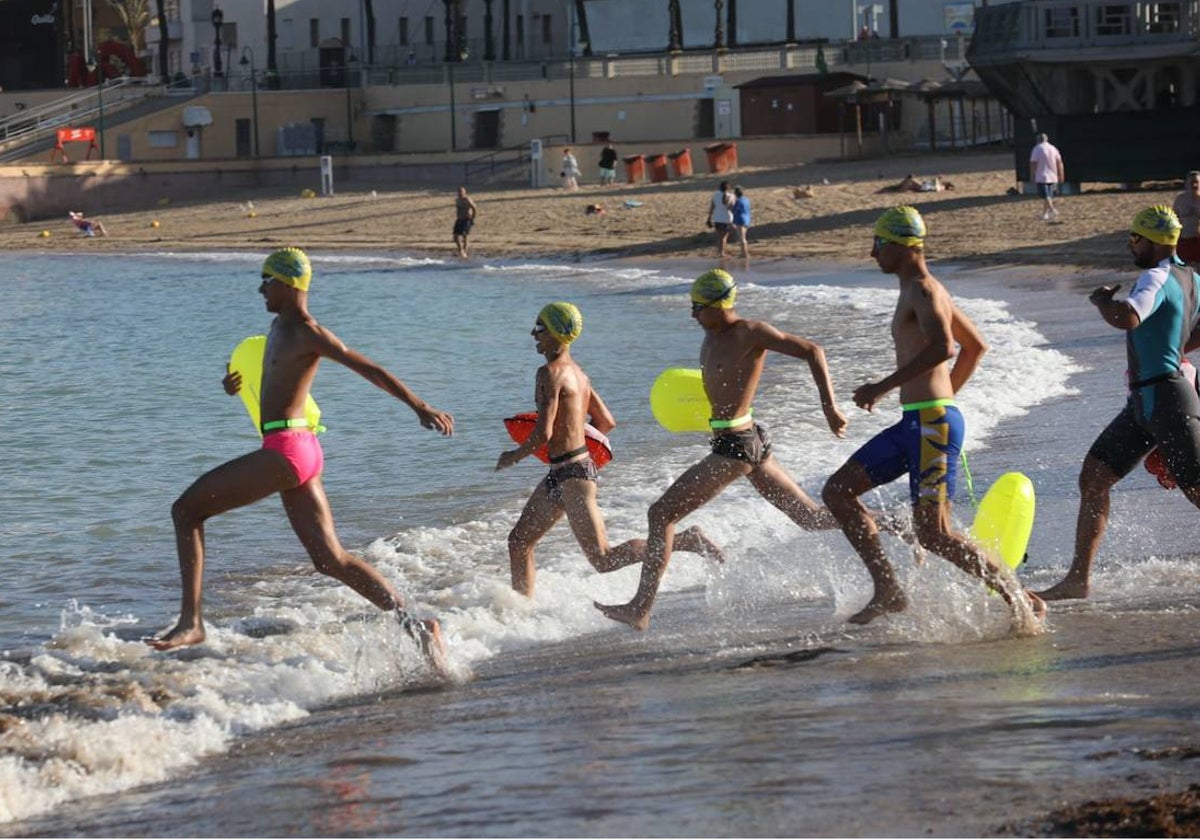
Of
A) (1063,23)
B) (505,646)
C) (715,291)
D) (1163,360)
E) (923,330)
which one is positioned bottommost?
(505,646)

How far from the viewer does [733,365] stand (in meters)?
7.80

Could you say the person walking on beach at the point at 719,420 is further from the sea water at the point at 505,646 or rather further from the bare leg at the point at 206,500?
the bare leg at the point at 206,500

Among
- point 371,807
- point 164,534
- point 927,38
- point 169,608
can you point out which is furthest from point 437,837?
point 927,38

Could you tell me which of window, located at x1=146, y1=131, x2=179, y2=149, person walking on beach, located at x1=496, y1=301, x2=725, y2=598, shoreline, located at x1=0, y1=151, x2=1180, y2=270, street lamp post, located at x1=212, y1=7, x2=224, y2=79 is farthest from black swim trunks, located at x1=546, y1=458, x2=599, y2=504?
street lamp post, located at x1=212, y1=7, x2=224, y2=79

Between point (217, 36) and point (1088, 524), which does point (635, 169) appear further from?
point (1088, 524)

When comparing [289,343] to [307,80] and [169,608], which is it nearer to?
[169,608]

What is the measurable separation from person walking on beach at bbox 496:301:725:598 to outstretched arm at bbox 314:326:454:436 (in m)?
0.93

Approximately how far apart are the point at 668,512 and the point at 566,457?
0.62m

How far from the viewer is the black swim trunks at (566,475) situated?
326 inches

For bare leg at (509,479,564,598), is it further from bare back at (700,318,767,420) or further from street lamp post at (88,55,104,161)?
street lamp post at (88,55,104,161)

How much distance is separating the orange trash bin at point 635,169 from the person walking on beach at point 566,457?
38990 mm

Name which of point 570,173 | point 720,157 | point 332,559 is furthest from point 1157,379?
point 570,173

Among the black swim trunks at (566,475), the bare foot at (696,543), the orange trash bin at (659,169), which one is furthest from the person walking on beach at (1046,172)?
the black swim trunks at (566,475)

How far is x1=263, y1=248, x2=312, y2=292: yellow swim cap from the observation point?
7.22 metres
